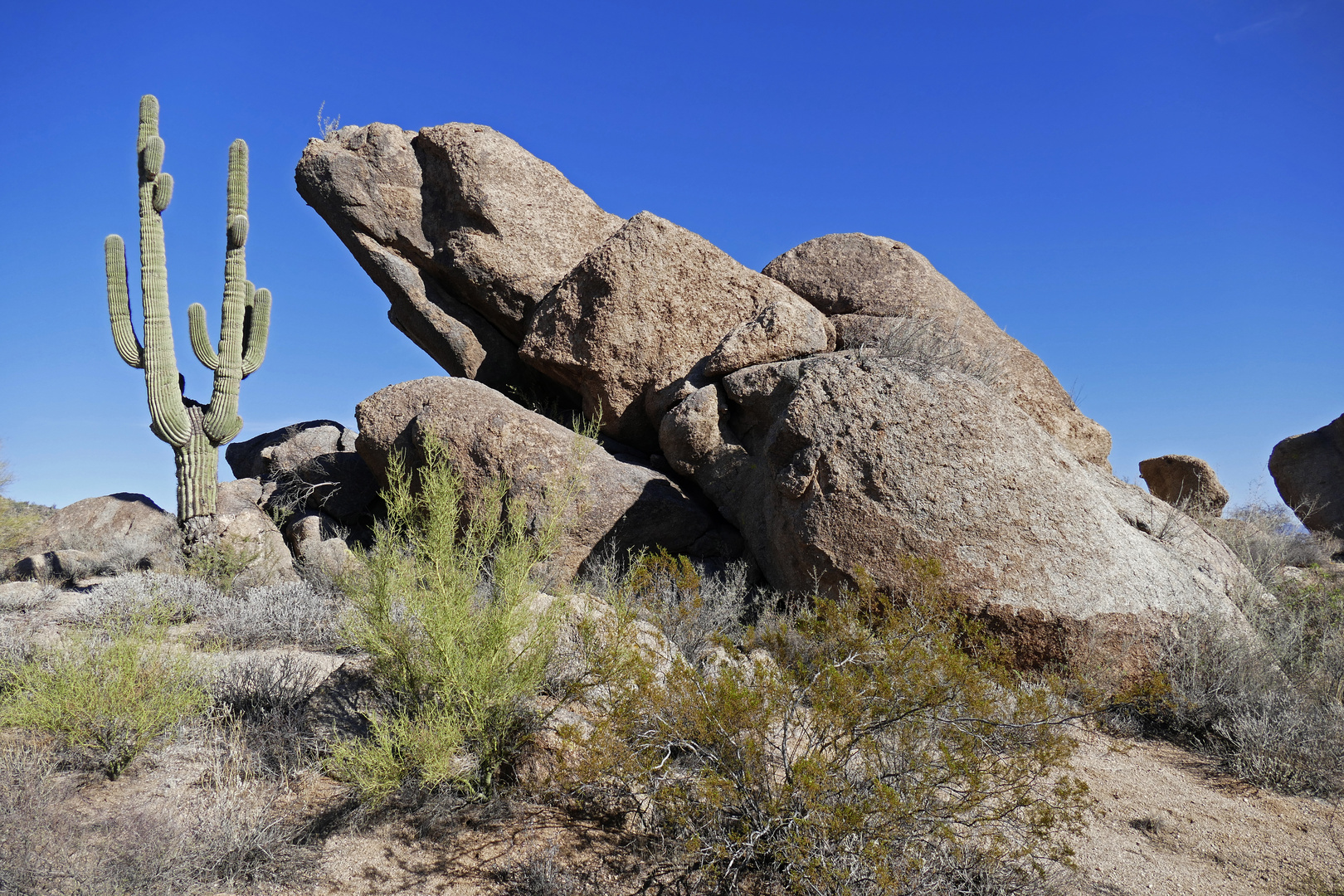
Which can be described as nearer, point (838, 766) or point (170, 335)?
point (838, 766)

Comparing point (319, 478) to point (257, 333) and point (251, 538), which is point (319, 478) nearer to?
point (251, 538)

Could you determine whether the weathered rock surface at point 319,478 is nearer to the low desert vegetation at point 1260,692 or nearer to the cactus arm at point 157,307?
the cactus arm at point 157,307

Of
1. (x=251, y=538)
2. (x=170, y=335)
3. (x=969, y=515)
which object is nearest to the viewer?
(x=969, y=515)

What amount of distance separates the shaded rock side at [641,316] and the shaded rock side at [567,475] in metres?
0.96

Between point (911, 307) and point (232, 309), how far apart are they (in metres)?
8.92

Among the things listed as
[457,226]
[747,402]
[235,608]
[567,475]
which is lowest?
[235,608]

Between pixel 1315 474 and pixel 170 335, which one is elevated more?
pixel 170 335

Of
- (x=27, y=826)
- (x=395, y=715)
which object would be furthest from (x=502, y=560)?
(x=27, y=826)

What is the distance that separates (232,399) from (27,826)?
811cm

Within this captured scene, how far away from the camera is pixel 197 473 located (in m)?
9.77

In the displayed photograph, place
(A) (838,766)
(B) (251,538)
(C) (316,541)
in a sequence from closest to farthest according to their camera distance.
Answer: (A) (838,766)
(B) (251,538)
(C) (316,541)

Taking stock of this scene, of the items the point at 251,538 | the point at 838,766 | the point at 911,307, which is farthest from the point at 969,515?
the point at 251,538

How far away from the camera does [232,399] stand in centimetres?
1020

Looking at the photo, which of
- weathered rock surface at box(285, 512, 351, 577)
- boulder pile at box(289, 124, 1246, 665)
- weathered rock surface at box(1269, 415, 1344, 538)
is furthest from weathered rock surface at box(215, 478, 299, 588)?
weathered rock surface at box(1269, 415, 1344, 538)
